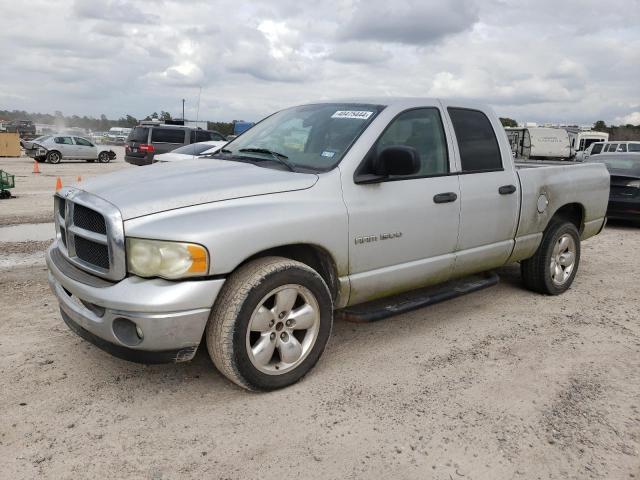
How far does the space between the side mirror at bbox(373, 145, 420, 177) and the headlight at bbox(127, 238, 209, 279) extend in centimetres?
135

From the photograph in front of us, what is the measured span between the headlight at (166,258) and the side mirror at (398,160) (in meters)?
1.35

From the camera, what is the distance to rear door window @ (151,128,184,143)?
19781 millimetres

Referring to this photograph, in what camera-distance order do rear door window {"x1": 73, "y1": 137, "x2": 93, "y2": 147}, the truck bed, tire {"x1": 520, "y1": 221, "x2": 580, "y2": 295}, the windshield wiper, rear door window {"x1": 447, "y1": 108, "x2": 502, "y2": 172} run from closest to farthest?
1. the windshield wiper
2. rear door window {"x1": 447, "y1": 108, "x2": 502, "y2": 172}
3. the truck bed
4. tire {"x1": 520, "y1": 221, "x2": 580, "y2": 295}
5. rear door window {"x1": 73, "y1": 137, "x2": 93, "y2": 147}

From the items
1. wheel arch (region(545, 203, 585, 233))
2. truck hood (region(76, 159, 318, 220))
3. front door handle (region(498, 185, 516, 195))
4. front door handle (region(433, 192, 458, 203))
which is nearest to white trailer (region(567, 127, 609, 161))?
wheel arch (region(545, 203, 585, 233))

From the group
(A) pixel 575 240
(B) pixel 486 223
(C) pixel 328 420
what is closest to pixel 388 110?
(B) pixel 486 223

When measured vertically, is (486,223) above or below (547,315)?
above

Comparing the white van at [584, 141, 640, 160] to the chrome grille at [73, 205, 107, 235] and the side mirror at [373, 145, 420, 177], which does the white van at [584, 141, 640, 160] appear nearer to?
the side mirror at [373, 145, 420, 177]

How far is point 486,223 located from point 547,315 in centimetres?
119

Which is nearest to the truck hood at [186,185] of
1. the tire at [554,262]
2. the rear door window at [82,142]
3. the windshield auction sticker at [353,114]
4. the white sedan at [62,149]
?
the windshield auction sticker at [353,114]

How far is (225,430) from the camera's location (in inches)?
119

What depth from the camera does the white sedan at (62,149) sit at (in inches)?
1045

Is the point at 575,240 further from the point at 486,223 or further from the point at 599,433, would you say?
the point at 599,433

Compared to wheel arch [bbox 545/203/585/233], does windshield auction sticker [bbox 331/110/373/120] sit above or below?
above

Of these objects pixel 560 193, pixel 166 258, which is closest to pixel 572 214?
pixel 560 193
